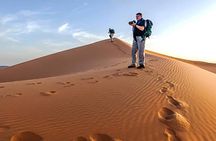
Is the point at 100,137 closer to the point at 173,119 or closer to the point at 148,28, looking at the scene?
the point at 173,119

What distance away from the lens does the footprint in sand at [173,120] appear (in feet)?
17.9

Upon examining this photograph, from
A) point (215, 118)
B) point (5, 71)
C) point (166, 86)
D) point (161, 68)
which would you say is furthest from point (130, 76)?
point (5, 71)

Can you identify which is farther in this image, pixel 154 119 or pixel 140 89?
pixel 140 89

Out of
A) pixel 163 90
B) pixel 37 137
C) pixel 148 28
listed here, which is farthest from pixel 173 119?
pixel 148 28

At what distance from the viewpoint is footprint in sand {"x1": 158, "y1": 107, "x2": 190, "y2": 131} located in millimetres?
5441

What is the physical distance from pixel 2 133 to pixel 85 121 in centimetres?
142

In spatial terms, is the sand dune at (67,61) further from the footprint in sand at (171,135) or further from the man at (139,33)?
the footprint in sand at (171,135)

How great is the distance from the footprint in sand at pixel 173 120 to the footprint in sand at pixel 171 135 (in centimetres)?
16

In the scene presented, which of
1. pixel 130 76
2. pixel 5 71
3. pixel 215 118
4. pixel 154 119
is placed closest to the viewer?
pixel 154 119

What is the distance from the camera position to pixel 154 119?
5.64 metres

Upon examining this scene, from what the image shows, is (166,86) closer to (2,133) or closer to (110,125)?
(110,125)

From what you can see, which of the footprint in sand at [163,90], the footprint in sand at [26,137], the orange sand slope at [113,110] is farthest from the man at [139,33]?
the footprint in sand at [26,137]

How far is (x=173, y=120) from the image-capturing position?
18.5 feet

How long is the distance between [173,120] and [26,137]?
2.64 meters
